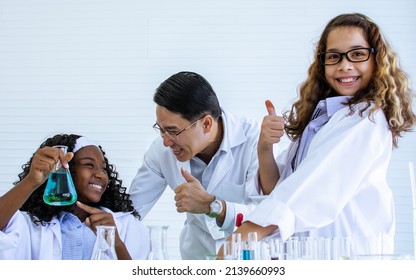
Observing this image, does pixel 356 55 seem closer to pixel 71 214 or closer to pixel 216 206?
pixel 216 206

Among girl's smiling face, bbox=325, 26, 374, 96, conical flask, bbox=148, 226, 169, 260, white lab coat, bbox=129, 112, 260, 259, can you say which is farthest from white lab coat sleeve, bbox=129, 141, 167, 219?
conical flask, bbox=148, 226, 169, 260

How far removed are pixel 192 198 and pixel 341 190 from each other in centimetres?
65

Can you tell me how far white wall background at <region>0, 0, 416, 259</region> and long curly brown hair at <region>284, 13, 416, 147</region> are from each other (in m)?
1.98

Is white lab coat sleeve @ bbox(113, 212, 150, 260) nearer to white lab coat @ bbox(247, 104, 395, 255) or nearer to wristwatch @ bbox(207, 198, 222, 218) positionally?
wristwatch @ bbox(207, 198, 222, 218)

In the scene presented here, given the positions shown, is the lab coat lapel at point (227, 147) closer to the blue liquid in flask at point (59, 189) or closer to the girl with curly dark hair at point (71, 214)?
the girl with curly dark hair at point (71, 214)

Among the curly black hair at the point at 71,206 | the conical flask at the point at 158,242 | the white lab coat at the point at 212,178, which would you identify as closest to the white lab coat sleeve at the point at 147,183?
the white lab coat at the point at 212,178

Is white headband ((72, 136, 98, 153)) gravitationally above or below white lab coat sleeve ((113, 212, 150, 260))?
above

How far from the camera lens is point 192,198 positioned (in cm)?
230

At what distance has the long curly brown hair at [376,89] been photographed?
1947 millimetres

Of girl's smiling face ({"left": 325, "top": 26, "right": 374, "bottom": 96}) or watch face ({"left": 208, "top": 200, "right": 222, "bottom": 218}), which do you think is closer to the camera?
girl's smiling face ({"left": 325, "top": 26, "right": 374, "bottom": 96})

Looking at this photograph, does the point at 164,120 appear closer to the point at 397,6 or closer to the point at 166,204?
the point at 166,204

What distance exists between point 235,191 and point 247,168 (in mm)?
108

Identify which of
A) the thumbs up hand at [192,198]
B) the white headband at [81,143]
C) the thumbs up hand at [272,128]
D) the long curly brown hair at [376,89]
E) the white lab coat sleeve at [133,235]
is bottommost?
the white lab coat sleeve at [133,235]

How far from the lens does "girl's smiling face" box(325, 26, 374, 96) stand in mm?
2014
